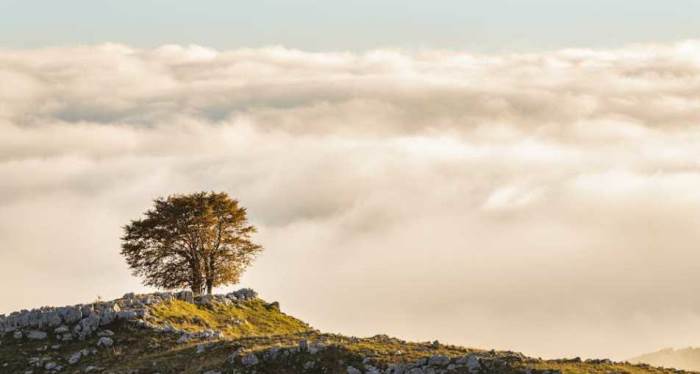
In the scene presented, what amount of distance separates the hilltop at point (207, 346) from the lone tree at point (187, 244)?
30.8 ft

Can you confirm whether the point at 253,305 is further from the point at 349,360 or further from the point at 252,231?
the point at 349,360

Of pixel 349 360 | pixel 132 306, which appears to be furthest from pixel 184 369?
pixel 132 306

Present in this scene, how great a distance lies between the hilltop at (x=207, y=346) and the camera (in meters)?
40.6

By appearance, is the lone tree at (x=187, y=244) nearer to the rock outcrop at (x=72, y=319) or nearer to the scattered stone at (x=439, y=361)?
the rock outcrop at (x=72, y=319)

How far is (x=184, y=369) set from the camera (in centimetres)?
4581

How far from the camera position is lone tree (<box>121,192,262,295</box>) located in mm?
79062

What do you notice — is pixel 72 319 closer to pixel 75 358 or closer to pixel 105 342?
pixel 105 342

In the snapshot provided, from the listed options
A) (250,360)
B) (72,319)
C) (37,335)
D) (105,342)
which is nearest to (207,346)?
(250,360)

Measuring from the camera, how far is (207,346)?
48.3 meters

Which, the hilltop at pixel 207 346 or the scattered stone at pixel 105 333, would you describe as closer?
the hilltop at pixel 207 346

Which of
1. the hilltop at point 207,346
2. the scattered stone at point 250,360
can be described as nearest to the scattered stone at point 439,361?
the hilltop at point 207,346

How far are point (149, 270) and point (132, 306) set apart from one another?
67.3 feet

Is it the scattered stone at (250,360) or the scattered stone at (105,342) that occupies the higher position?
the scattered stone at (105,342)

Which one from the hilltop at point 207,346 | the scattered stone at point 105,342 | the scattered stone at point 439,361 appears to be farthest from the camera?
the scattered stone at point 105,342
